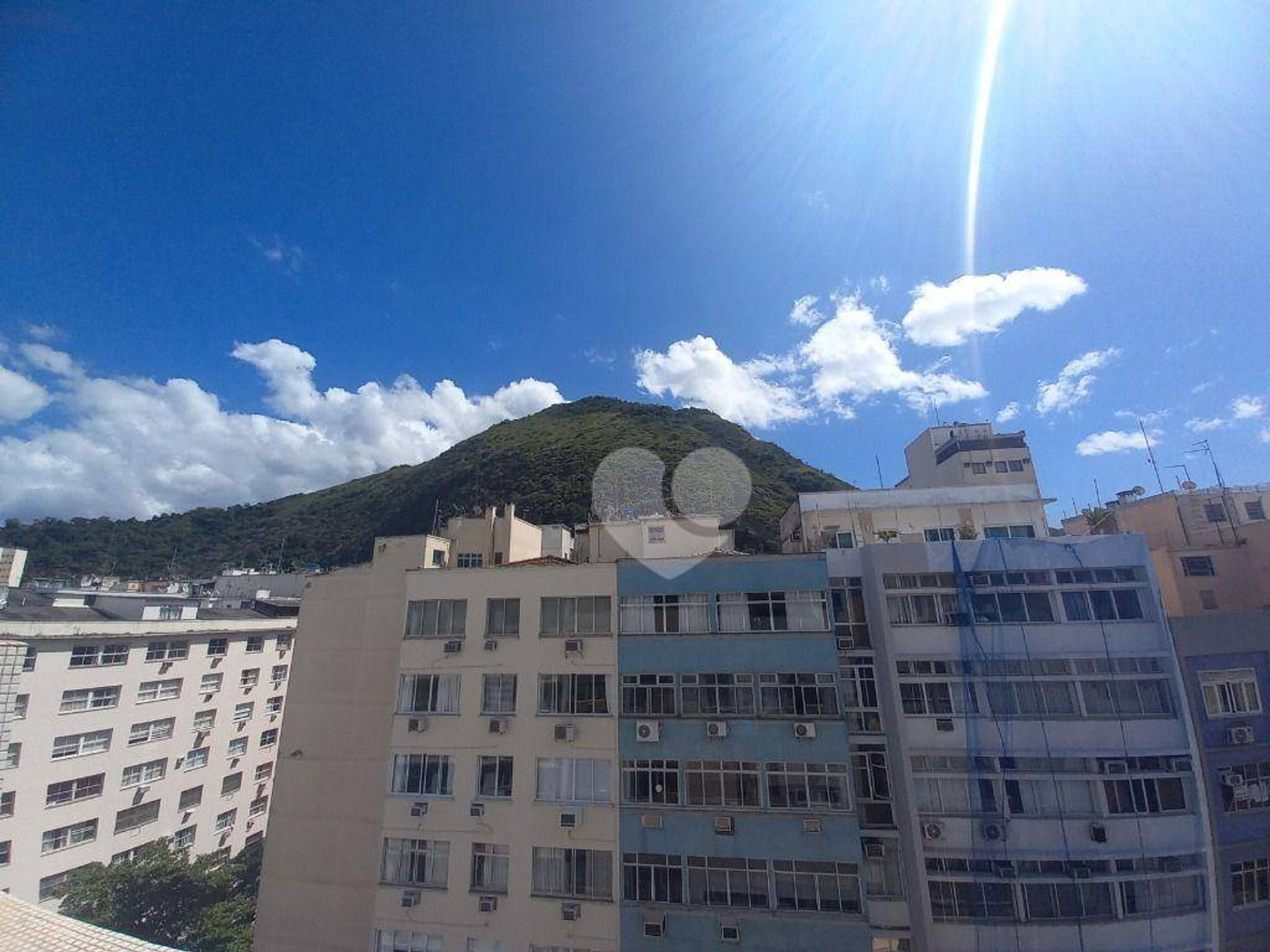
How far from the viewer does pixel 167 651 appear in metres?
31.3

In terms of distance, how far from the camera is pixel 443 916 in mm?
16469

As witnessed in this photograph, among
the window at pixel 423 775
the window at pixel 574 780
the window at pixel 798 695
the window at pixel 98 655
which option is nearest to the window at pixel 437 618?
the window at pixel 423 775

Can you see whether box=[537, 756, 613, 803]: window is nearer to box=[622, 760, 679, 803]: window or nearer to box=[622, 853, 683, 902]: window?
box=[622, 760, 679, 803]: window

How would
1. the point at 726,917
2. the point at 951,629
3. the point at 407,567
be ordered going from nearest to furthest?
the point at 726,917
the point at 951,629
the point at 407,567

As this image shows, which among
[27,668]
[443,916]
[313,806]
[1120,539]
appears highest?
[1120,539]

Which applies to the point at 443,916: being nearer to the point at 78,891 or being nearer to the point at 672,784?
the point at 672,784

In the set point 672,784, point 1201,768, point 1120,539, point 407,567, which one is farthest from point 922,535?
Answer: point 407,567

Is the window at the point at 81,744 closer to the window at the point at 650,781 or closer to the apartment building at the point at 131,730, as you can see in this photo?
the apartment building at the point at 131,730

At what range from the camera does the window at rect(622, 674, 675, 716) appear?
56.5ft

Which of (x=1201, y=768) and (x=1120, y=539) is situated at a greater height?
(x=1120, y=539)

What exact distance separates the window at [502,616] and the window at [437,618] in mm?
752

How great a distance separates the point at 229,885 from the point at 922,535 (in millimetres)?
35841

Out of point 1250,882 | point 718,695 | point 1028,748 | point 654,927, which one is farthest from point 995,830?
point 654,927

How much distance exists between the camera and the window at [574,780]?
1672 cm
